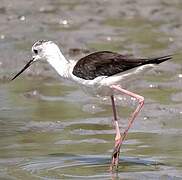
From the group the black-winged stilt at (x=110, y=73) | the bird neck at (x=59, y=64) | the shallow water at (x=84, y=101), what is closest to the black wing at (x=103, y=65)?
the black-winged stilt at (x=110, y=73)

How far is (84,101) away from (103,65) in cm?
232

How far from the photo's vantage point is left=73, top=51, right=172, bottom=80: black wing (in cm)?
776

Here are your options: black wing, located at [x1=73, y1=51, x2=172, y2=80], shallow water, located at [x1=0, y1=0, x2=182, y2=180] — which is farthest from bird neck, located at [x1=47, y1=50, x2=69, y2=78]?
shallow water, located at [x1=0, y1=0, x2=182, y2=180]

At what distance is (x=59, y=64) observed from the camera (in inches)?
326

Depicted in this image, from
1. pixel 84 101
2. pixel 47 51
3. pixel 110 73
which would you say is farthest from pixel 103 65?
pixel 84 101

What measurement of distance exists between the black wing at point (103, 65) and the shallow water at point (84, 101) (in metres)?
0.79

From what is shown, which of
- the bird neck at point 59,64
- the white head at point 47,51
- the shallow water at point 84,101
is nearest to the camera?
the shallow water at point 84,101

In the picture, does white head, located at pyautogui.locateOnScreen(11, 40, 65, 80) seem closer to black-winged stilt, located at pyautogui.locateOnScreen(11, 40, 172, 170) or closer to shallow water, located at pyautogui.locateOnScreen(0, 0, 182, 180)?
black-winged stilt, located at pyautogui.locateOnScreen(11, 40, 172, 170)

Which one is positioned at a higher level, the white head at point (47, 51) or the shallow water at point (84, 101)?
the white head at point (47, 51)

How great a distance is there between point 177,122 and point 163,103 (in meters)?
0.76

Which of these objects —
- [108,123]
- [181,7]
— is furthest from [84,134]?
[181,7]

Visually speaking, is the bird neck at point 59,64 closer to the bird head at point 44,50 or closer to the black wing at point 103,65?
the bird head at point 44,50

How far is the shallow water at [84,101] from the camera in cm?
786

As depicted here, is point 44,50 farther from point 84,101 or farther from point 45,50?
point 84,101
